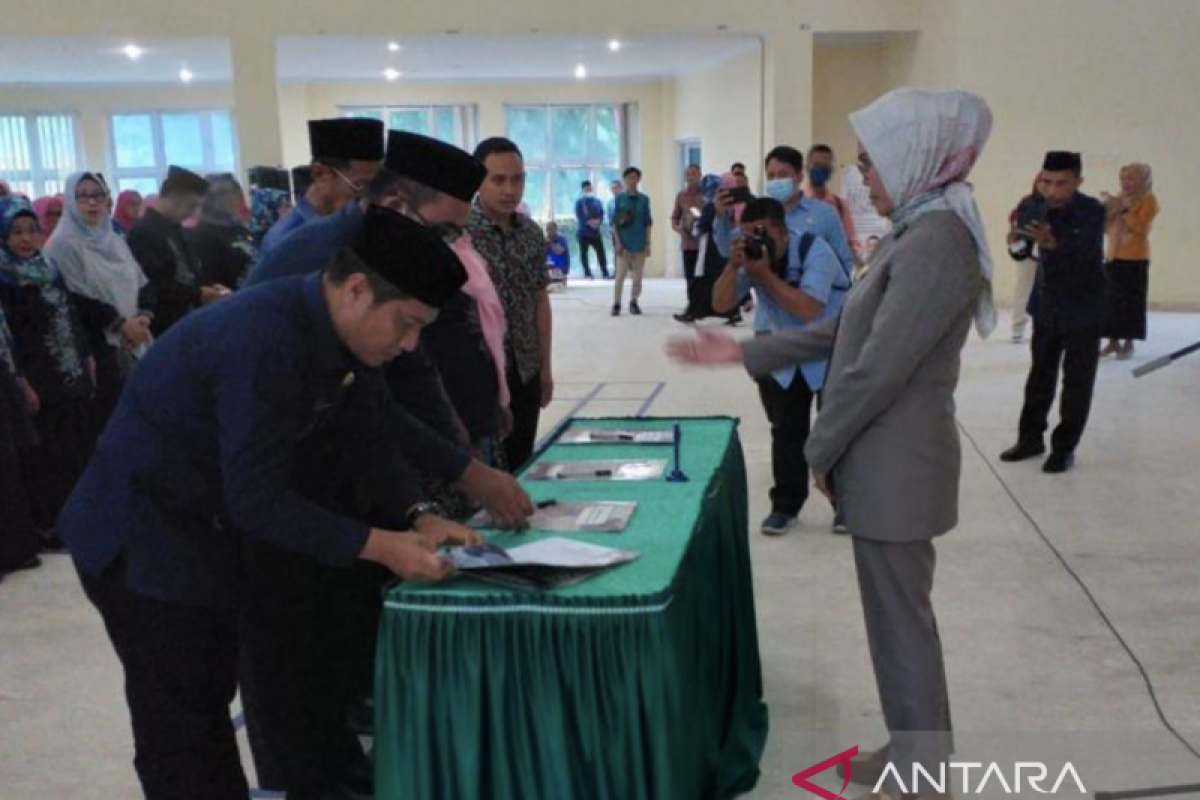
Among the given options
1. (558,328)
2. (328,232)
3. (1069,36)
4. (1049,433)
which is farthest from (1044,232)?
(1069,36)

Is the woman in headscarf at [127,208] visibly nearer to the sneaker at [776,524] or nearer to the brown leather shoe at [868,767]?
the sneaker at [776,524]

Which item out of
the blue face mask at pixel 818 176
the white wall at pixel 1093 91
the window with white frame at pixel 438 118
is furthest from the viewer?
the window with white frame at pixel 438 118

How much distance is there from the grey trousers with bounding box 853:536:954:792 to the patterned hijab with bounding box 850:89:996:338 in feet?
1.90

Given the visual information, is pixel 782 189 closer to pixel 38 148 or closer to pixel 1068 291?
pixel 1068 291

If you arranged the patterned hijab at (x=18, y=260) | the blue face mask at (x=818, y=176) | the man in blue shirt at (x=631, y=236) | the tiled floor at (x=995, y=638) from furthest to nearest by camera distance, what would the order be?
the man in blue shirt at (x=631, y=236)
the blue face mask at (x=818, y=176)
the patterned hijab at (x=18, y=260)
the tiled floor at (x=995, y=638)

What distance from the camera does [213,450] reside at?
175 cm

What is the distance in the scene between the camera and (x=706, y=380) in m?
7.82

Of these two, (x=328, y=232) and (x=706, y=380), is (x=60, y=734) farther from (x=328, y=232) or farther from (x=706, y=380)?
(x=706, y=380)

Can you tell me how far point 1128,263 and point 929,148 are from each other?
7070 millimetres

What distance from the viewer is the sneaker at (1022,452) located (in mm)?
5449

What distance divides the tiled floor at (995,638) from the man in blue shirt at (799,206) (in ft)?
3.65

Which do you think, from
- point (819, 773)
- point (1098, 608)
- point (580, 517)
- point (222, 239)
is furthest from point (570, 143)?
point (580, 517)

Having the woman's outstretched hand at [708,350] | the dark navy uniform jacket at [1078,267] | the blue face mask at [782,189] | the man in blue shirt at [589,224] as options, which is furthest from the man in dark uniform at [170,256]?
the man in blue shirt at [589,224]

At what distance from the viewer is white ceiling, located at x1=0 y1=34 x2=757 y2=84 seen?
42.7 ft
